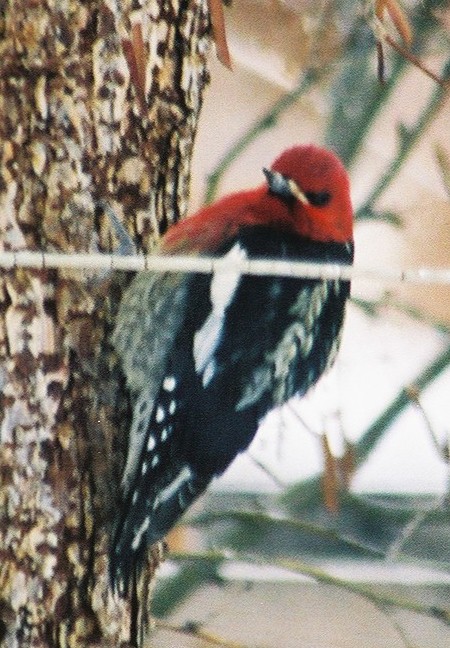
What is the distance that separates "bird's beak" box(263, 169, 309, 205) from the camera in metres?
0.98

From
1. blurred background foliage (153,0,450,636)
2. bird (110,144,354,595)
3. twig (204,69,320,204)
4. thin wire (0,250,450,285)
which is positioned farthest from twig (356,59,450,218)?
thin wire (0,250,450,285)

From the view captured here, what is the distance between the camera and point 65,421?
0.89m

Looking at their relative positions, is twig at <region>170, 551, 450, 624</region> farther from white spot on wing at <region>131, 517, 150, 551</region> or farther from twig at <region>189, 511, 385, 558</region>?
white spot on wing at <region>131, 517, 150, 551</region>

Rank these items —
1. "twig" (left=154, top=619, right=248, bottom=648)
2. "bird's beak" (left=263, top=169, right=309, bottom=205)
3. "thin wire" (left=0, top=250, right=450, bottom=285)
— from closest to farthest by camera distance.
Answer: "thin wire" (left=0, top=250, right=450, bottom=285) → "bird's beak" (left=263, top=169, right=309, bottom=205) → "twig" (left=154, top=619, right=248, bottom=648)

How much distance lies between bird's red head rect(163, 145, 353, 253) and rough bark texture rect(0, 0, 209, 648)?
0.10 m

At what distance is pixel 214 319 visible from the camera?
0.95 m

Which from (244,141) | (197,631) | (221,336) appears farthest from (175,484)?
(244,141)

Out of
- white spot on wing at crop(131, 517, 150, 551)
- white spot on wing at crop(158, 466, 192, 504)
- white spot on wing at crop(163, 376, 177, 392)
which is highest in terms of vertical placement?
white spot on wing at crop(163, 376, 177, 392)

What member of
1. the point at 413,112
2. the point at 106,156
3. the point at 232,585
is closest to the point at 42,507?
the point at 106,156

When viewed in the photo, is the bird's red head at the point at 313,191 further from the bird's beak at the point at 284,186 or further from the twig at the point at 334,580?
the twig at the point at 334,580

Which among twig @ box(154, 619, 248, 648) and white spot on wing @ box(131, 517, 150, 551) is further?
twig @ box(154, 619, 248, 648)

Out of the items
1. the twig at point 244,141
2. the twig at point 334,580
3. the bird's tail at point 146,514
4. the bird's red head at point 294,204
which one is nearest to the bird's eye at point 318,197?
the bird's red head at point 294,204

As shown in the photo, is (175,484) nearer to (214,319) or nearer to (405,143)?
(214,319)

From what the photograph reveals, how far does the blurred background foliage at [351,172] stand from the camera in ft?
4.96
